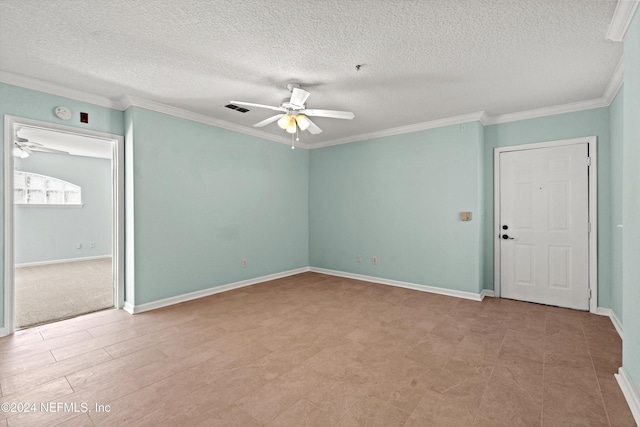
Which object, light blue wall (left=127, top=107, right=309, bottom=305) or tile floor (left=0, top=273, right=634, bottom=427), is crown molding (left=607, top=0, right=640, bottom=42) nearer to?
tile floor (left=0, top=273, right=634, bottom=427)

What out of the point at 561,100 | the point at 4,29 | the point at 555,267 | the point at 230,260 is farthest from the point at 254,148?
the point at 555,267

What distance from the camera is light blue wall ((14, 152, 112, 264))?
6.71 meters

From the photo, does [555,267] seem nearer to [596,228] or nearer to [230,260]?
[596,228]

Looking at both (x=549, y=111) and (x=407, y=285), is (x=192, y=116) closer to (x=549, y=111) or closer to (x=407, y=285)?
(x=407, y=285)

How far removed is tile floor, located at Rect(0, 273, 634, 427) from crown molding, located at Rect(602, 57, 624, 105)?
2.62 meters

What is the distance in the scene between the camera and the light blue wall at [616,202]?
3.21m

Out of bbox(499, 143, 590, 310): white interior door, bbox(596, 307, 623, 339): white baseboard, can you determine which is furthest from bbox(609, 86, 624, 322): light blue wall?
bbox(499, 143, 590, 310): white interior door

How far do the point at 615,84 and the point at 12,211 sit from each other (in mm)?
6561

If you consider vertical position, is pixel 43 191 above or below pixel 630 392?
above

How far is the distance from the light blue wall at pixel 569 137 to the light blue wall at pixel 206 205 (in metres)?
3.41

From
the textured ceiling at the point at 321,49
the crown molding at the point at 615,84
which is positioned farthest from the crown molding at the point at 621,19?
the crown molding at the point at 615,84

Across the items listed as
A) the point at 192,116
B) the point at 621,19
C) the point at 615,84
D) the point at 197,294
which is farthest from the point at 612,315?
the point at 192,116

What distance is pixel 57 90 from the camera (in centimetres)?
337

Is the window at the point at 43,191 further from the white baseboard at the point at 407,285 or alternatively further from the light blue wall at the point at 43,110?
the white baseboard at the point at 407,285
